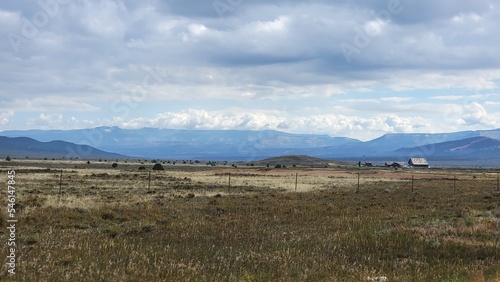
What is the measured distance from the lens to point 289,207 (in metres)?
28.2

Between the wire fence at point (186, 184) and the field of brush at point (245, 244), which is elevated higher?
the field of brush at point (245, 244)

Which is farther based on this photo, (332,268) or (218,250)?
(218,250)

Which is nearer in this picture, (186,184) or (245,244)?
(245,244)

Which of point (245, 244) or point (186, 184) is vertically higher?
point (245, 244)

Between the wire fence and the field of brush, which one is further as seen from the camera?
the wire fence

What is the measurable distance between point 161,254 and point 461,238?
1037 centimetres

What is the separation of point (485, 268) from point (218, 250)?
7.09 metres

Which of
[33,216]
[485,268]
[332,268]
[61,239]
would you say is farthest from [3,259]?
[485,268]

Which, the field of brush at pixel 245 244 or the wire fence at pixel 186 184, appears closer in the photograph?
the field of brush at pixel 245 244

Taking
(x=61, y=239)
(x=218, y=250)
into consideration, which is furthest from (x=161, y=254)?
(x=61, y=239)

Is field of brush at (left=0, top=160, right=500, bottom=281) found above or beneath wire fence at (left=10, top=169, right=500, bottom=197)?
above

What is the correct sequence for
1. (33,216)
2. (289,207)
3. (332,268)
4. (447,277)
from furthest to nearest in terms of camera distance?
(289,207)
(33,216)
(332,268)
(447,277)

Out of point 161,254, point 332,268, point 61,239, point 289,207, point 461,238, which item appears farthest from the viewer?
point 289,207

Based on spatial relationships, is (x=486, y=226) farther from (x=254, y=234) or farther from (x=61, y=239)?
(x=61, y=239)
